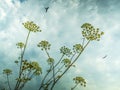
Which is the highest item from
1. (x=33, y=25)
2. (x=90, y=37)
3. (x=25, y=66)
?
(x=33, y=25)

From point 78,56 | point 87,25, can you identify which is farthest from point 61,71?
Result: point 87,25

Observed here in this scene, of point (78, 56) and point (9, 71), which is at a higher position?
point (9, 71)

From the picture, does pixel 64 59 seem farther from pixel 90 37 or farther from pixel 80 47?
pixel 90 37

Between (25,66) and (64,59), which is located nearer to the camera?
(25,66)

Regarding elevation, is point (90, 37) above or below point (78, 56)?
above

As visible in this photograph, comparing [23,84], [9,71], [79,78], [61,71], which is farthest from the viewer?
[9,71]

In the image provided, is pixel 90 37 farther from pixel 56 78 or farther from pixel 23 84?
pixel 23 84

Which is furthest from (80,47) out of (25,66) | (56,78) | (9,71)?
(9,71)

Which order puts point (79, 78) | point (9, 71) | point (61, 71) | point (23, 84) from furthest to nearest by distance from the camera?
point (9, 71), point (79, 78), point (61, 71), point (23, 84)

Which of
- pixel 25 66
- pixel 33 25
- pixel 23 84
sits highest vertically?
pixel 33 25
